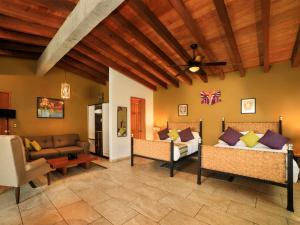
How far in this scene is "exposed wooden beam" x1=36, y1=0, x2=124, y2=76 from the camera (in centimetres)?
229

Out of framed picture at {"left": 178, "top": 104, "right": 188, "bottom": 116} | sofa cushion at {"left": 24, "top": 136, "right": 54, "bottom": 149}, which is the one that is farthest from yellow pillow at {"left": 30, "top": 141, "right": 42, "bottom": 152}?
framed picture at {"left": 178, "top": 104, "right": 188, "bottom": 116}

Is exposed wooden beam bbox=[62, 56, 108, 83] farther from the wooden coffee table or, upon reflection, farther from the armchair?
the armchair

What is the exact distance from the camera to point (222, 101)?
537 centimetres

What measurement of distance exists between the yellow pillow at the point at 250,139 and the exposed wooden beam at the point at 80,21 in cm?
425

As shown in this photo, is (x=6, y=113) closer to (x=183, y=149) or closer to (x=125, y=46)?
(x=125, y=46)

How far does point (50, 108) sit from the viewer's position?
589 centimetres

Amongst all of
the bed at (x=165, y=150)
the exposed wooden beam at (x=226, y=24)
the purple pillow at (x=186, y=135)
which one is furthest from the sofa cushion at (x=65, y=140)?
the exposed wooden beam at (x=226, y=24)

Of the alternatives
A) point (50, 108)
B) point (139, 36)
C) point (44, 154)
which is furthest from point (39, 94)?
point (139, 36)

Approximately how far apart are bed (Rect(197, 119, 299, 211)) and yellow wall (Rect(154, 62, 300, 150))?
187cm

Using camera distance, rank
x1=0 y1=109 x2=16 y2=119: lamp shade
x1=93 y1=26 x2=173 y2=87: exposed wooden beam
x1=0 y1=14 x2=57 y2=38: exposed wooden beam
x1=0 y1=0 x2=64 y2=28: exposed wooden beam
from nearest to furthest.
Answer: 1. x1=0 y1=0 x2=64 y2=28: exposed wooden beam
2. x1=0 y1=14 x2=57 y2=38: exposed wooden beam
3. x1=93 y1=26 x2=173 y2=87: exposed wooden beam
4. x1=0 y1=109 x2=16 y2=119: lamp shade

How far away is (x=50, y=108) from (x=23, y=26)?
3.16m

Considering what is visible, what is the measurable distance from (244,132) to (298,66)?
214cm

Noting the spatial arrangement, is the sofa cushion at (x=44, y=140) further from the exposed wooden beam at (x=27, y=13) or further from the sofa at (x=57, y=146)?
the exposed wooden beam at (x=27, y=13)

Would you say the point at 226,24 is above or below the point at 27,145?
above
